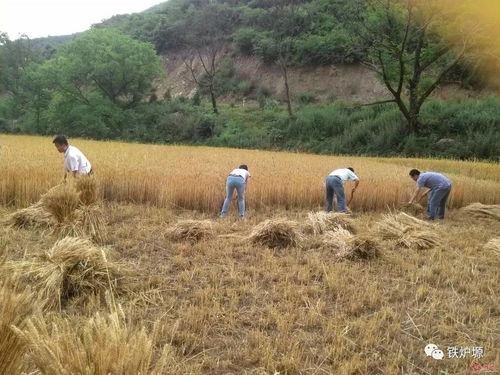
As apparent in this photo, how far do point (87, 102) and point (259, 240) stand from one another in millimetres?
29138

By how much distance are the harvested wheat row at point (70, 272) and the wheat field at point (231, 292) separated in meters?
0.02

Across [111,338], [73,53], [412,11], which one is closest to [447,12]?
[412,11]

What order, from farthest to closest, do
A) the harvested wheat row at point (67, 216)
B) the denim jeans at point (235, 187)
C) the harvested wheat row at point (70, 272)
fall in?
the denim jeans at point (235, 187) < the harvested wheat row at point (67, 216) < the harvested wheat row at point (70, 272)

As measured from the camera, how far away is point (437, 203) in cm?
799

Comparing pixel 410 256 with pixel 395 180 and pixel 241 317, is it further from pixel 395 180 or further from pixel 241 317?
pixel 395 180

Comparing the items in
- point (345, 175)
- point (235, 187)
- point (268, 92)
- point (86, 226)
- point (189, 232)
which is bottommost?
point (189, 232)

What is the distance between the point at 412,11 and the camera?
20719 mm

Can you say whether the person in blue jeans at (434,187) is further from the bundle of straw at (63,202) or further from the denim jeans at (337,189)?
the bundle of straw at (63,202)

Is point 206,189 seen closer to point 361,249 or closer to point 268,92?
point 361,249

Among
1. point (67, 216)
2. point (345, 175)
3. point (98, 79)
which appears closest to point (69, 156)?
point (67, 216)

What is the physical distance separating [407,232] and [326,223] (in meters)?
1.23

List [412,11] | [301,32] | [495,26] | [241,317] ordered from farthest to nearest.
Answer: [301,32]
[412,11]
[495,26]
[241,317]

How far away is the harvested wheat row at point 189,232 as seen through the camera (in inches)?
218

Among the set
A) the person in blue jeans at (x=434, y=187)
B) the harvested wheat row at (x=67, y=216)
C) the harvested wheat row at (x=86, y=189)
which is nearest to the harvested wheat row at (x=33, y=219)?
the harvested wheat row at (x=67, y=216)
